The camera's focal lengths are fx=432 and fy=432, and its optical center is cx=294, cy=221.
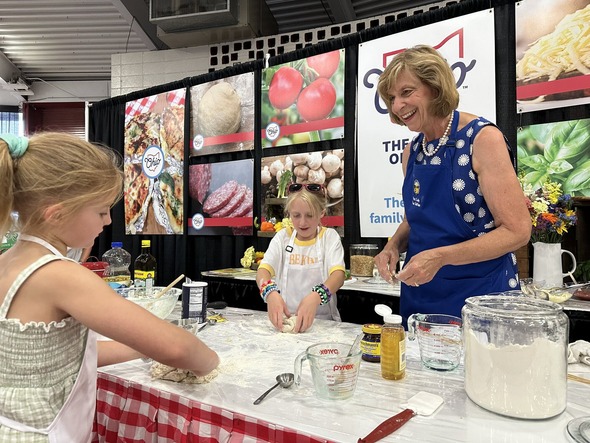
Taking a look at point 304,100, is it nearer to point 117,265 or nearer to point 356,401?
point 117,265

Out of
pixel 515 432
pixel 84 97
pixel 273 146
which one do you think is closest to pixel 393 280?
pixel 515 432

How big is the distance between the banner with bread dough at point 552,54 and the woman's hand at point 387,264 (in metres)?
1.96

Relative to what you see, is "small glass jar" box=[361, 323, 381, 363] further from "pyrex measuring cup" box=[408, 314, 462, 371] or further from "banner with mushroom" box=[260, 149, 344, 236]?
"banner with mushroom" box=[260, 149, 344, 236]

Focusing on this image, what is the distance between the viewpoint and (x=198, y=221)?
495cm

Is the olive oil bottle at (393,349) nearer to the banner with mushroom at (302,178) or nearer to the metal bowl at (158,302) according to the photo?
the metal bowl at (158,302)

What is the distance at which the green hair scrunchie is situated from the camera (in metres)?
0.92

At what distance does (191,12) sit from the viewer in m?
4.70

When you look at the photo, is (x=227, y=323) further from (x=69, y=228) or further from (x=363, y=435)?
(x=363, y=435)

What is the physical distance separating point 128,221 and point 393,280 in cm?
475

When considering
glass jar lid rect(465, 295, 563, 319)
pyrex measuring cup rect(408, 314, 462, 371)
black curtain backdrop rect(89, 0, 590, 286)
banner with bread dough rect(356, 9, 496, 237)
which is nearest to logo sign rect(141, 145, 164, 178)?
black curtain backdrop rect(89, 0, 590, 286)

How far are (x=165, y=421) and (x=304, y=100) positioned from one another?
349 cm

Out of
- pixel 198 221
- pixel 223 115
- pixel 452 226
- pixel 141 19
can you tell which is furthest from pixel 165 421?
pixel 141 19

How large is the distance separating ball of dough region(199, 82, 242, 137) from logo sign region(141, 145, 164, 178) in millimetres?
740

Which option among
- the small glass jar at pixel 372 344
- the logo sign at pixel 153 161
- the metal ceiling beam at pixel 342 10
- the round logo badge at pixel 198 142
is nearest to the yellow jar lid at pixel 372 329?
the small glass jar at pixel 372 344
